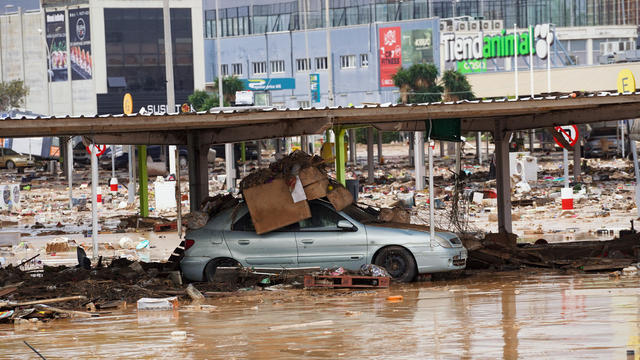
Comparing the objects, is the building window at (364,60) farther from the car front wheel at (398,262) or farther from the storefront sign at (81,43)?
the car front wheel at (398,262)

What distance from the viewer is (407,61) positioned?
88.9 metres

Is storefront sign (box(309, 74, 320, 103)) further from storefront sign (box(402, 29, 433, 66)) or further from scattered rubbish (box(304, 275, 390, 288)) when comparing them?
scattered rubbish (box(304, 275, 390, 288))

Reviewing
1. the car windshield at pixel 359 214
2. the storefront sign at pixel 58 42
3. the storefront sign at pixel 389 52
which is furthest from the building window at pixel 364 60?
the car windshield at pixel 359 214

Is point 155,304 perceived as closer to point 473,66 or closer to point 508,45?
point 508,45

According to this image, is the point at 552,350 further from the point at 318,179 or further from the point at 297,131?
the point at 297,131

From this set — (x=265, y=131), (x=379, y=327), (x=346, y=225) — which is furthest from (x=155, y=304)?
(x=265, y=131)

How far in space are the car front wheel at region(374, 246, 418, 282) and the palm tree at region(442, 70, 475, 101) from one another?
62.1m

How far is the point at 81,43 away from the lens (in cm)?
9838

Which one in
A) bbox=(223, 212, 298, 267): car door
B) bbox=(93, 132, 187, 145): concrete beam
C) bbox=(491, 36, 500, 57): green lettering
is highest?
bbox=(491, 36, 500, 57): green lettering

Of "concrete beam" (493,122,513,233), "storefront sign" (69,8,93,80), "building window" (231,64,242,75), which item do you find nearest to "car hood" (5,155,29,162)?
"building window" (231,64,242,75)

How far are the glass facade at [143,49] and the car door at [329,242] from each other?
280 feet

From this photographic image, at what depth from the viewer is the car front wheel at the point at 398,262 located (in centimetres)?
1495

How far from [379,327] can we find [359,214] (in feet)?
14.9

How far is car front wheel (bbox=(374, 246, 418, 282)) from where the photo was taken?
14.9 m
